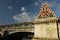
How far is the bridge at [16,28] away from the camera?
3541 cm

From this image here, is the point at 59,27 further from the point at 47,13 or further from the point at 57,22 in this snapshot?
the point at 47,13

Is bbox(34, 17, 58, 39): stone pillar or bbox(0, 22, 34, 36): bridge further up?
bbox(0, 22, 34, 36): bridge

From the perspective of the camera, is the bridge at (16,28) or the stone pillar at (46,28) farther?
the bridge at (16,28)

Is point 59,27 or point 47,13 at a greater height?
point 47,13

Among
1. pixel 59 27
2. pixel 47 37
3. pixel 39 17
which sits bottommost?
pixel 47 37

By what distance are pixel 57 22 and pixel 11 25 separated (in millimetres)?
32595

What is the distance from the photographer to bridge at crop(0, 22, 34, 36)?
35.4 meters

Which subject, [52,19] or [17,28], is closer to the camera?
[52,19]

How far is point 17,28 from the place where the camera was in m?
39.1

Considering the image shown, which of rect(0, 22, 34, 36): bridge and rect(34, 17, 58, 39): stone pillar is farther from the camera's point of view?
rect(0, 22, 34, 36): bridge

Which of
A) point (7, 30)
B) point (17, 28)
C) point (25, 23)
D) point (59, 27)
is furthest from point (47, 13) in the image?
point (7, 30)

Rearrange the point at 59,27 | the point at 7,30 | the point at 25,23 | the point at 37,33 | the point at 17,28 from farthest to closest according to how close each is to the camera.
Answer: the point at 7,30, the point at 17,28, the point at 25,23, the point at 37,33, the point at 59,27

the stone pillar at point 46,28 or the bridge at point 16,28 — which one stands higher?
the bridge at point 16,28

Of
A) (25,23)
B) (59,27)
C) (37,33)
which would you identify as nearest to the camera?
(59,27)
